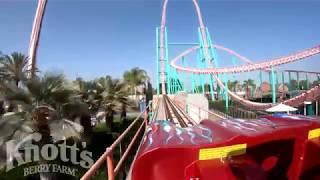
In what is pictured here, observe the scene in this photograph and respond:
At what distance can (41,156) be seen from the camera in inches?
546

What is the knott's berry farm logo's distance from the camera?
41.1 feet

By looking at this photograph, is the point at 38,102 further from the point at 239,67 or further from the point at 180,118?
the point at 239,67

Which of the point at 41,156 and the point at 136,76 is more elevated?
the point at 136,76

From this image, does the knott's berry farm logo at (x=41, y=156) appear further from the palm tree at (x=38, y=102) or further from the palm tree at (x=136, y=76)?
the palm tree at (x=136, y=76)

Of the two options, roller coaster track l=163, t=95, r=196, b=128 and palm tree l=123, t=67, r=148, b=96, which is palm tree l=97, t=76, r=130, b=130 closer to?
roller coaster track l=163, t=95, r=196, b=128

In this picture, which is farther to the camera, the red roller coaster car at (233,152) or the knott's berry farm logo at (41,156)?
the knott's berry farm logo at (41,156)

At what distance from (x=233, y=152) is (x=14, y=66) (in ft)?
47.7

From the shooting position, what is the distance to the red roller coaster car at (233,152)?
8.93ft

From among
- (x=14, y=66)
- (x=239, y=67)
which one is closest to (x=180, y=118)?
(x=14, y=66)

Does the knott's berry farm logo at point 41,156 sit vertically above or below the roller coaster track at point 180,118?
below

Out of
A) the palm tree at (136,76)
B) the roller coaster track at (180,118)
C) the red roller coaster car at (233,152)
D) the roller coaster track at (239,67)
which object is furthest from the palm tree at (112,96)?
the palm tree at (136,76)

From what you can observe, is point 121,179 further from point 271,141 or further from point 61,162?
point 61,162

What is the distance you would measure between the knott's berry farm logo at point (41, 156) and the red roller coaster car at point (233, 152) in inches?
401

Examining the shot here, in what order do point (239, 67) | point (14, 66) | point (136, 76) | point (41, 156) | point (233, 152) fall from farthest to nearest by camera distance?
point (136, 76) → point (239, 67) → point (14, 66) → point (41, 156) → point (233, 152)
